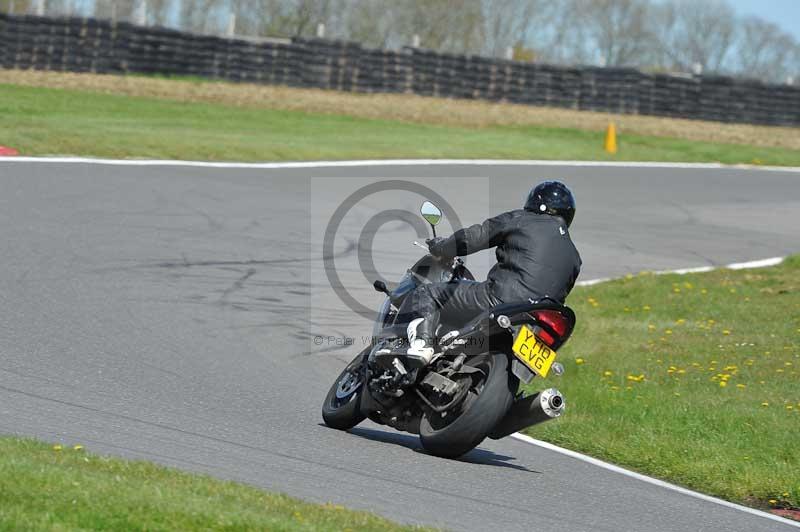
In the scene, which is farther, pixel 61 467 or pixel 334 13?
pixel 334 13

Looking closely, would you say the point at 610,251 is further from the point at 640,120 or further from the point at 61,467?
the point at 640,120

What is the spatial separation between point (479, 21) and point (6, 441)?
6471 centimetres

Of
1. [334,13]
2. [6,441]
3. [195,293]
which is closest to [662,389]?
[195,293]

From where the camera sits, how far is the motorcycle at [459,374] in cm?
712

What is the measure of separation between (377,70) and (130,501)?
29.8 meters

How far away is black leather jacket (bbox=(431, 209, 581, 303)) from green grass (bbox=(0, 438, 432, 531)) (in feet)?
7.10

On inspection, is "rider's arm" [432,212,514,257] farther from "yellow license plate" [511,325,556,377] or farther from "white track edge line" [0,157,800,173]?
"white track edge line" [0,157,800,173]

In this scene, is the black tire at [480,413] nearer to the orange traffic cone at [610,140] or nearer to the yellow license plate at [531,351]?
the yellow license plate at [531,351]

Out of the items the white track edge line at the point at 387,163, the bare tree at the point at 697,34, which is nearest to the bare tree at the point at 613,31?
the bare tree at the point at 697,34

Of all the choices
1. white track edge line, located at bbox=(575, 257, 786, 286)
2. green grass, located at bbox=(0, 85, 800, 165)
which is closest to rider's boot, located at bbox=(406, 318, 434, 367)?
white track edge line, located at bbox=(575, 257, 786, 286)

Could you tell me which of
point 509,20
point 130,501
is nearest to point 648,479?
point 130,501

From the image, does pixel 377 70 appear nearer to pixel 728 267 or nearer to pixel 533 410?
pixel 728 267

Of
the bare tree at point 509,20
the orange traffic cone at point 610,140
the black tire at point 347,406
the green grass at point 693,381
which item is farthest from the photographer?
the bare tree at point 509,20

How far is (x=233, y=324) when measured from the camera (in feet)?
35.9
